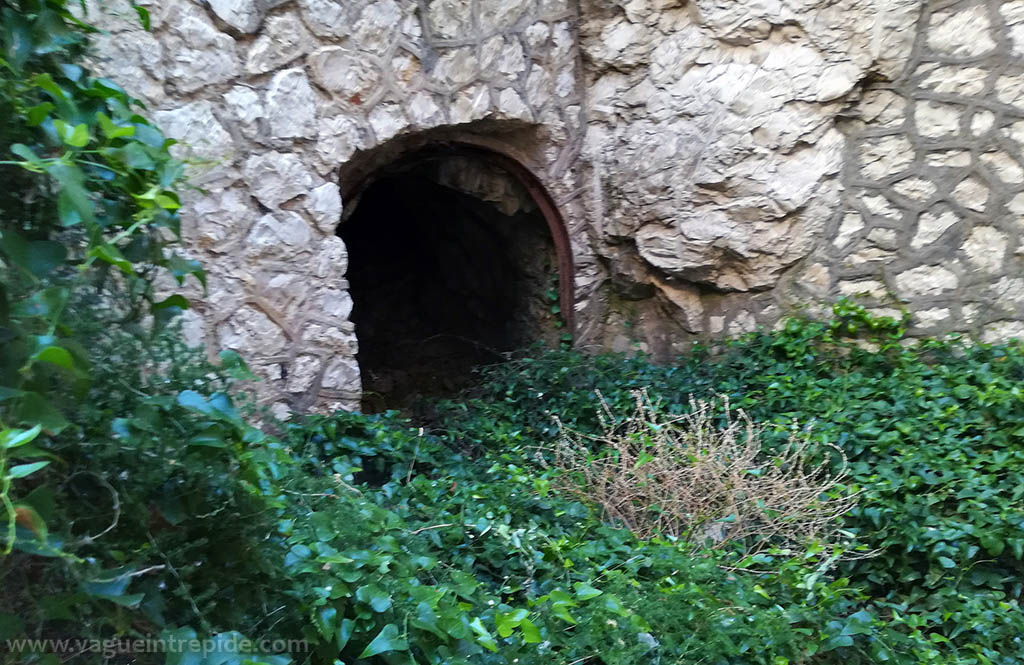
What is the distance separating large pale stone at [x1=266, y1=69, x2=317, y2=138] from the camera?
3416 millimetres

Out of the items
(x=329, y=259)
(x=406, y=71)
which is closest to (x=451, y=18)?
(x=406, y=71)

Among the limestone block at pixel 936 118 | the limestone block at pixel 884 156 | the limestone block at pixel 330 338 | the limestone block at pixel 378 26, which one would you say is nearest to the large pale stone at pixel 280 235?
the limestone block at pixel 330 338

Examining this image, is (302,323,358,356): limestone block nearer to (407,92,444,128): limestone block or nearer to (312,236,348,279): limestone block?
(312,236,348,279): limestone block

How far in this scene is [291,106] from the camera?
3.46 m

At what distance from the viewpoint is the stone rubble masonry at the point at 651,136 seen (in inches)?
132

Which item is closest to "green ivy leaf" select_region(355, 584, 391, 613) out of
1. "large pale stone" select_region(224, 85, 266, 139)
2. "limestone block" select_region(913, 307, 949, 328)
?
"large pale stone" select_region(224, 85, 266, 139)

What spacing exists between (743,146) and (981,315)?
1.46 m

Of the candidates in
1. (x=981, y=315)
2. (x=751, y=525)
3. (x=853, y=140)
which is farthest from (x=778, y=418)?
(x=853, y=140)

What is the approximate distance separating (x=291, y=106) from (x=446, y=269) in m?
3.07

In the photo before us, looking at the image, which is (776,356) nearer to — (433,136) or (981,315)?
(981,315)

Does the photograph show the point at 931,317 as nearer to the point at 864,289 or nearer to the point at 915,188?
the point at 864,289

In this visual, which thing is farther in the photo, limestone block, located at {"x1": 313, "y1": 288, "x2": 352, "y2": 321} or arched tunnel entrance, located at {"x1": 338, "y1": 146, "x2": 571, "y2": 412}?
arched tunnel entrance, located at {"x1": 338, "y1": 146, "x2": 571, "y2": 412}

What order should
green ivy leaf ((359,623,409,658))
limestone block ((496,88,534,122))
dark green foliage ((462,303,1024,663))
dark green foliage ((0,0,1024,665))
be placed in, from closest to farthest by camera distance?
dark green foliage ((0,0,1024,665))
green ivy leaf ((359,623,409,658))
dark green foliage ((462,303,1024,663))
limestone block ((496,88,534,122))

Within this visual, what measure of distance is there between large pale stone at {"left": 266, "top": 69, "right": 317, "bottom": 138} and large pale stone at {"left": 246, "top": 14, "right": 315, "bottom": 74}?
0.06m
